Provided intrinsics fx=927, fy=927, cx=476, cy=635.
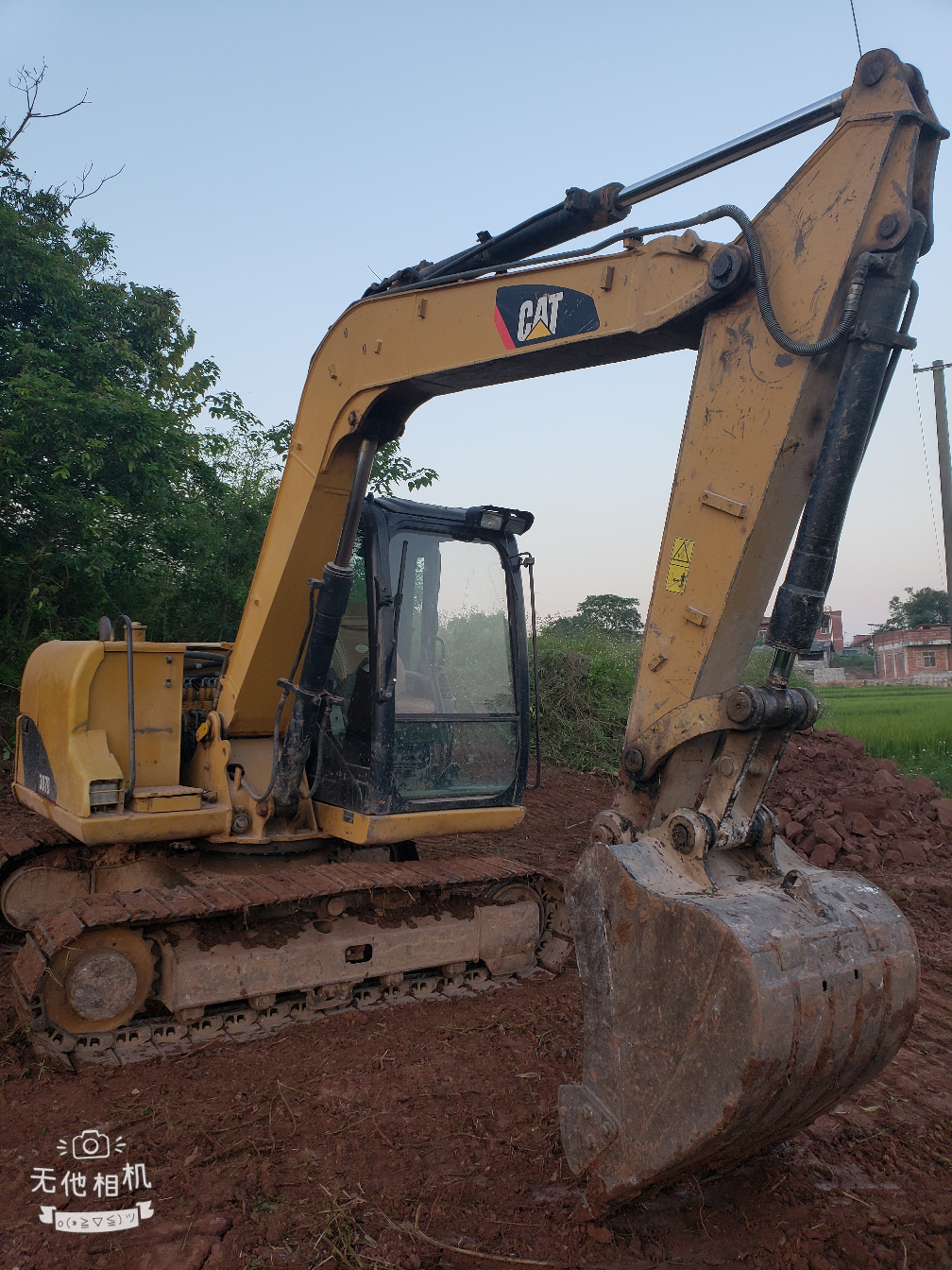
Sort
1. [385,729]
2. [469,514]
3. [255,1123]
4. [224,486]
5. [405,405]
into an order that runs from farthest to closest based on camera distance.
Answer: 1. [224,486]
2. [469,514]
3. [385,729]
4. [405,405]
5. [255,1123]

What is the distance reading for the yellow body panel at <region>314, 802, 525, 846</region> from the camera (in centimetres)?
486

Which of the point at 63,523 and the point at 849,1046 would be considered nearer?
the point at 849,1046

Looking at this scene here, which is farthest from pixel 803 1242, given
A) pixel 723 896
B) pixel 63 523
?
pixel 63 523

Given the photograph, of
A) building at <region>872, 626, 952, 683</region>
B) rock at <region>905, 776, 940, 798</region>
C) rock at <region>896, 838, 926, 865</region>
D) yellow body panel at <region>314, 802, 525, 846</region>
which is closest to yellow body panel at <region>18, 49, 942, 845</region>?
yellow body panel at <region>314, 802, 525, 846</region>

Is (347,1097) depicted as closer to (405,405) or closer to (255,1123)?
(255,1123)

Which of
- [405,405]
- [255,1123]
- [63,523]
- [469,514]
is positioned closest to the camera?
[255,1123]

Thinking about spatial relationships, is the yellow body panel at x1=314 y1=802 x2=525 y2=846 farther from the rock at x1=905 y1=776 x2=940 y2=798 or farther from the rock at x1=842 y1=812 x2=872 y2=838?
the rock at x1=905 y1=776 x2=940 y2=798

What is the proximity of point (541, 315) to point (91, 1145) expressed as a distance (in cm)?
346

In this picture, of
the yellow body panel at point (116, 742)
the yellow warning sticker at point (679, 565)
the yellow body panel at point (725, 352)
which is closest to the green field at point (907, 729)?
the yellow body panel at point (116, 742)

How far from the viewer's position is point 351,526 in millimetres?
4625

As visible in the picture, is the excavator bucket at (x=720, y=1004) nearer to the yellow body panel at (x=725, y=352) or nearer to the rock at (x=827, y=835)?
the yellow body panel at (x=725, y=352)

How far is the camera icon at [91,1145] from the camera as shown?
10.8 feet

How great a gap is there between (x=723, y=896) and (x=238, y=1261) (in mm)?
1759

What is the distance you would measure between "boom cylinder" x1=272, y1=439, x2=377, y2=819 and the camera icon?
1.82 m
